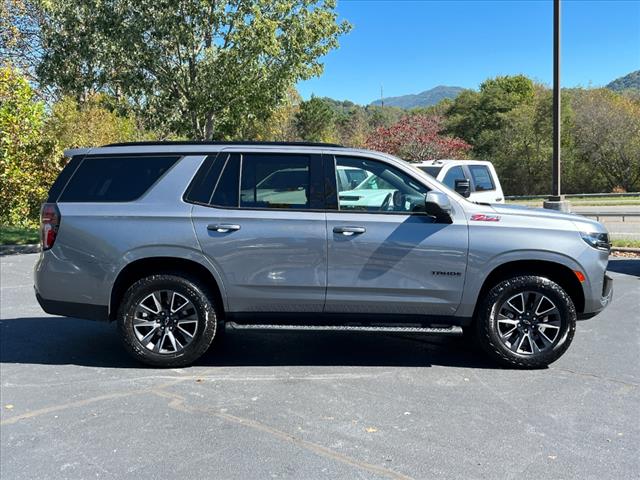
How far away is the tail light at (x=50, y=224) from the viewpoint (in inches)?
202

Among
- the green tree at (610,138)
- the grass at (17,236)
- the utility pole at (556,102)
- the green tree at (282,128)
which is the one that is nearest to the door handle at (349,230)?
the utility pole at (556,102)

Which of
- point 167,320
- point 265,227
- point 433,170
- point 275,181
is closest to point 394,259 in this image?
point 265,227

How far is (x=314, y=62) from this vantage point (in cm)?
1745

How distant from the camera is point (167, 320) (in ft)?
17.0

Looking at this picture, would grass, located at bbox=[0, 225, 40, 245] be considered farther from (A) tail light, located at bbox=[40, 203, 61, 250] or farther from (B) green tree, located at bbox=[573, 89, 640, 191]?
(B) green tree, located at bbox=[573, 89, 640, 191]

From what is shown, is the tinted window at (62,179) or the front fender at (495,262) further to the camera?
the tinted window at (62,179)

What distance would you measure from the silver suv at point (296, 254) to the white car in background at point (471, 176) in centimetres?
660

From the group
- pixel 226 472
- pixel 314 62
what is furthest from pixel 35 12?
pixel 226 472

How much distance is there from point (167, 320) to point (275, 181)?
1.52 m

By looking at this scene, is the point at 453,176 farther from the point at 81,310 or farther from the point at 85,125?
the point at 85,125

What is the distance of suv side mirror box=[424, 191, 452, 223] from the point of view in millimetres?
4848

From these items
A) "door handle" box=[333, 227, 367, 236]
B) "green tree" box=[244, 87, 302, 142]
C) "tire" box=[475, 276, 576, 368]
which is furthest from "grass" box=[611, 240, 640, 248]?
"green tree" box=[244, 87, 302, 142]

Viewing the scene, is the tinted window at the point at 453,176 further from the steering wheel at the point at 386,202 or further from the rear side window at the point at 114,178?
the rear side window at the point at 114,178

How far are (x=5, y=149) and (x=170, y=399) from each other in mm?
11084
